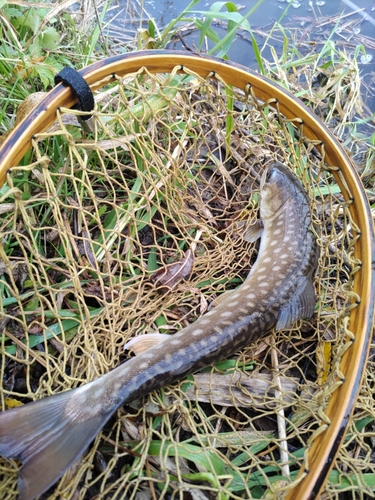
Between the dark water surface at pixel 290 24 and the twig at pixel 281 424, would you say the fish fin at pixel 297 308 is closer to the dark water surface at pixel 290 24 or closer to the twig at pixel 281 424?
the twig at pixel 281 424

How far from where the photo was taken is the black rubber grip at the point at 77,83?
6.72 feet

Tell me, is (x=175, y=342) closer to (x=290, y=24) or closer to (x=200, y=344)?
(x=200, y=344)

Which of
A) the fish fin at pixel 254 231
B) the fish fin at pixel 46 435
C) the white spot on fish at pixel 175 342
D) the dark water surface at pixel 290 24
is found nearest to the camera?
the fish fin at pixel 46 435

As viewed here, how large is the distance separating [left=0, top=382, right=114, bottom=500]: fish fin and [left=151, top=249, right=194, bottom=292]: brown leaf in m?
0.96

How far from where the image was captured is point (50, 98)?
2.03m

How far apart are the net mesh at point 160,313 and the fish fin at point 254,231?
46 millimetres

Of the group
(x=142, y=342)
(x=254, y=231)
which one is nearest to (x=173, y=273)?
(x=142, y=342)

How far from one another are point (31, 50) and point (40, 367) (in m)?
2.17

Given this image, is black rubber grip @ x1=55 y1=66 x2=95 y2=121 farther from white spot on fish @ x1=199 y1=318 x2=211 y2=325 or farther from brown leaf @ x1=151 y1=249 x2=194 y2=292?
white spot on fish @ x1=199 y1=318 x2=211 y2=325

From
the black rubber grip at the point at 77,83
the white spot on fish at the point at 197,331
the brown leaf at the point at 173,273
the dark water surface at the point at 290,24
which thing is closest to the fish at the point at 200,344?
the white spot on fish at the point at 197,331

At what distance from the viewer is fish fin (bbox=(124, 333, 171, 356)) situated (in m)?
2.32

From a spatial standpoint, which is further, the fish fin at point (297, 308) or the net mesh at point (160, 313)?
the fish fin at point (297, 308)

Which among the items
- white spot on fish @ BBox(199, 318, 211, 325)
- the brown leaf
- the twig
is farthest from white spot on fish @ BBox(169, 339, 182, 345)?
the twig

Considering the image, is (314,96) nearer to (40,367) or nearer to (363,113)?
(363,113)
